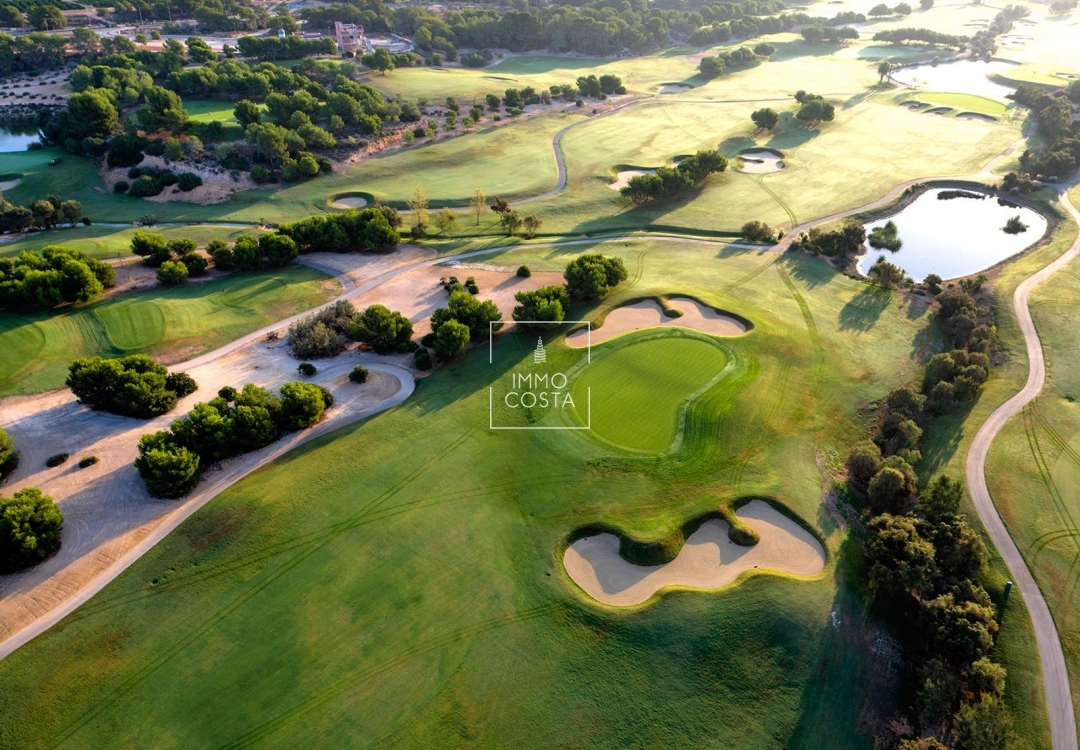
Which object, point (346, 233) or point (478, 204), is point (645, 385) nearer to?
point (478, 204)

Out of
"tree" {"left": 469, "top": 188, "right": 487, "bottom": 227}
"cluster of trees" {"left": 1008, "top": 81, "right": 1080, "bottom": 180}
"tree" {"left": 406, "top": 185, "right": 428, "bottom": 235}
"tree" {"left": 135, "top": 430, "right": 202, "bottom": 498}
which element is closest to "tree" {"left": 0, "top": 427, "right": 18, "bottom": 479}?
"tree" {"left": 135, "top": 430, "right": 202, "bottom": 498}

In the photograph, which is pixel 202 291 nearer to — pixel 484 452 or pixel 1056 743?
pixel 484 452

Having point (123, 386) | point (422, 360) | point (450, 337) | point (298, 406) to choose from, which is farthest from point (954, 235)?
point (123, 386)

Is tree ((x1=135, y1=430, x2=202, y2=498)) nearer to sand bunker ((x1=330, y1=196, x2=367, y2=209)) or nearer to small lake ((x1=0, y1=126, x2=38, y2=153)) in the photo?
sand bunker ((x1=330, y1=196, x2=367, y2=209))

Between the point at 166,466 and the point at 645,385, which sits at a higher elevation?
the point at 166,466

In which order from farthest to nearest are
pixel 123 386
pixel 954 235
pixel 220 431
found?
pixel 954 235 → pixel 123 386 → pixel 220 431

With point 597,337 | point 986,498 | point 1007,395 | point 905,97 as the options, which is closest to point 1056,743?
point 986,498

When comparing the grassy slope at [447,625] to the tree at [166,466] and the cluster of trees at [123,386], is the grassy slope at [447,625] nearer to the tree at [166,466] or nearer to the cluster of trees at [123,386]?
the tree at [166,466]
